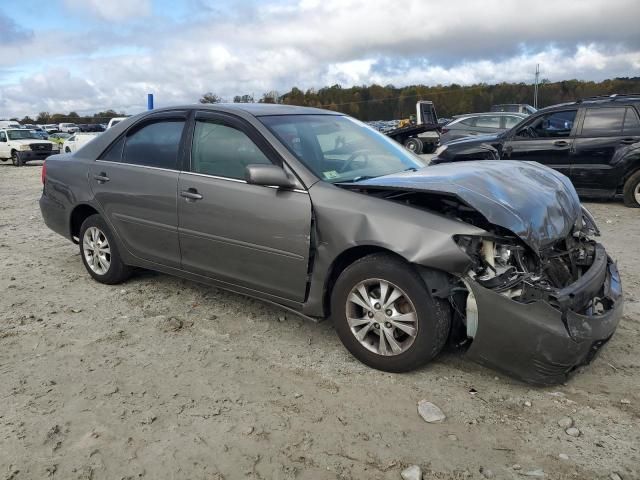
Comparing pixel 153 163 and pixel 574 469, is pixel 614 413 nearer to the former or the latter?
pixel 574 469

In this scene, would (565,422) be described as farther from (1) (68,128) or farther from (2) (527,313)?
(1) (68,128)

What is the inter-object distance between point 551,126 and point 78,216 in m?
7.73

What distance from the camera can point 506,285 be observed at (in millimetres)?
2906

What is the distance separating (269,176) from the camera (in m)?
3.45

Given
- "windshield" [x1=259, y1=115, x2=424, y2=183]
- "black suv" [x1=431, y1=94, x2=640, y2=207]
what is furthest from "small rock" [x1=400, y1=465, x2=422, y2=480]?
"black suv" [x1=431, y1=94, x2=640, y2=207]

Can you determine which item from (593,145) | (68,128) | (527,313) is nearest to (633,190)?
(593,145)

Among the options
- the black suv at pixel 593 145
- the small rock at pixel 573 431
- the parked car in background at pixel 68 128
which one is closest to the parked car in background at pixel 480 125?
the black suv at pixel 593 145

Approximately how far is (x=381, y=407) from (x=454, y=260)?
0.90 metres

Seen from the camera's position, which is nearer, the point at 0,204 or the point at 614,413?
the point at 614,413

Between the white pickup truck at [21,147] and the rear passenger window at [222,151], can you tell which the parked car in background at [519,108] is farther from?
the rear passenger window at [222,151]

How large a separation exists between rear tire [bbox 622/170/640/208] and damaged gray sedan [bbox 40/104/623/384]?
5251mm

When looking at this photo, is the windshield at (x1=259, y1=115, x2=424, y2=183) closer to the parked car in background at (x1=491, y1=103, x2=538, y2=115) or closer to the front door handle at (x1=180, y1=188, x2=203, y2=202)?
the front door handle at (x1=180, y1=188, x2=203, y2=202)

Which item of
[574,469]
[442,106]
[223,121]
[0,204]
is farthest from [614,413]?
[442,106]

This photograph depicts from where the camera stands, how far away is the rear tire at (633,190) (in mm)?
8414
